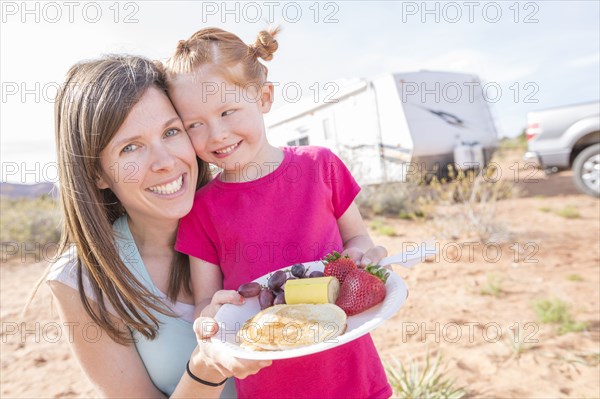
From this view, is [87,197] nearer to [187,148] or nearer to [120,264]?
[120,264]

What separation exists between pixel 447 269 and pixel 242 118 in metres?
4.99

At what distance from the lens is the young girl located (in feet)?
6.32

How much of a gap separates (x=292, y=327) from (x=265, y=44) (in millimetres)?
1377

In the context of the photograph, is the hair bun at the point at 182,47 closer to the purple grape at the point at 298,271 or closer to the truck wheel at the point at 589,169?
the purple grape at the point at 298,271

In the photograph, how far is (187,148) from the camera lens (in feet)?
6.36

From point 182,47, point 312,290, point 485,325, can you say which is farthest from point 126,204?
point 485,325

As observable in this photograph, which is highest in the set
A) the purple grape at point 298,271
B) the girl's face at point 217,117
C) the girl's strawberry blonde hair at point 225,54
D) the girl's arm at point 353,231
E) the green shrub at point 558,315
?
the girl's strawberry blonde hair at point 225,54

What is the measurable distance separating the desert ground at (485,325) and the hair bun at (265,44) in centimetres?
279

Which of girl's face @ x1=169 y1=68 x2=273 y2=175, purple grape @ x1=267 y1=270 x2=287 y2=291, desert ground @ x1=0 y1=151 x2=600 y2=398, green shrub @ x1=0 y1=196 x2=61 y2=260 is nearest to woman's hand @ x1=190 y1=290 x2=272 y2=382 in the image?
purple grape @ x1=267 y1=270 x2=287 y2=291

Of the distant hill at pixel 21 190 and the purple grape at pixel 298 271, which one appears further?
the distant hill at pixel 21 190

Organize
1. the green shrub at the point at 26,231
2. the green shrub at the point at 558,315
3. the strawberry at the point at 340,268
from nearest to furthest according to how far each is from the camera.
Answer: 1. the strawberry at the point at 340,268
2. the green shrub at the point at 558,315
3. the green shrub at the point at 26,231

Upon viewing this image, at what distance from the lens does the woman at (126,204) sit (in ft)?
6.03

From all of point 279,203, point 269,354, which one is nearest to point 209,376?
point 269,354

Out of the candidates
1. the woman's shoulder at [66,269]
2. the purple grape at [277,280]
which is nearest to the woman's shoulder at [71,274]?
the woman's shoulder at [66,269]
